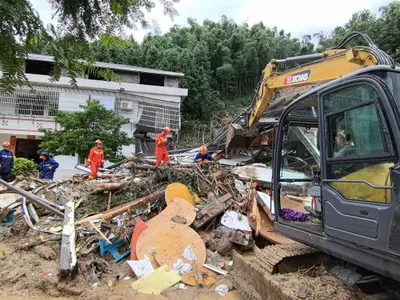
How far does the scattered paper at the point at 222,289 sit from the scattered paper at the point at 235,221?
1.66 m

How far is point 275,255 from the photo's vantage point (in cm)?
370

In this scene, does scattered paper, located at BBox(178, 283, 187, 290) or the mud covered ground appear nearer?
the mud covered ground

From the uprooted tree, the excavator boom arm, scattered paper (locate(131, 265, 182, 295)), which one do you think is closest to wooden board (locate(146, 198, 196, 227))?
scattered paper (locate(131, 265, 182, 295))

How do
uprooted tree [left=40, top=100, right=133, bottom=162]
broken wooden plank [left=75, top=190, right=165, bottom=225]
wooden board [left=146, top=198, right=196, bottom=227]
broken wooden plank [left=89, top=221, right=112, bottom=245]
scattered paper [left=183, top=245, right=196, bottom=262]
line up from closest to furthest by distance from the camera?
scattered paper [left=183, top=245, right=196, bottom=262]
broken wooden plank [left=89, top=221, right=112, bottom=245]
wooden board [left=146, top=198, right=196, bottom=227]
broken wooden plank [left=75, top=190, right=165, bottom=225]
uprooted tree [left=40, top=100, right=133, bottom=162]

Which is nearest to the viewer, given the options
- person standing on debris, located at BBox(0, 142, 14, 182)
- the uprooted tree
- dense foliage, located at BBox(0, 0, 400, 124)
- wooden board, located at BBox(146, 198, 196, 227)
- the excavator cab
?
the excavator cab

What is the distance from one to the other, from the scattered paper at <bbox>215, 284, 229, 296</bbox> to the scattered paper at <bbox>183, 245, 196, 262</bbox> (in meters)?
0.68

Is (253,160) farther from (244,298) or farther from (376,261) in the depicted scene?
(376,261)

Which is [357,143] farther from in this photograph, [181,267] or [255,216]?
[255,216]

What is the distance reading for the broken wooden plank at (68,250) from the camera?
4.42 m

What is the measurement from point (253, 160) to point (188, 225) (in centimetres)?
683

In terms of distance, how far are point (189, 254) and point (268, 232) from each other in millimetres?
1752

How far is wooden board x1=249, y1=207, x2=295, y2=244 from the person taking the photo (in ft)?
19.2

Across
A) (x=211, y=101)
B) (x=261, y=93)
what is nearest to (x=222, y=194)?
(x=261, y=93)

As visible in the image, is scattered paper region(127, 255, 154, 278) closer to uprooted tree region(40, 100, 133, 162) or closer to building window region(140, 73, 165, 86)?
uprooted tree region(40, 100, 133, 162)
